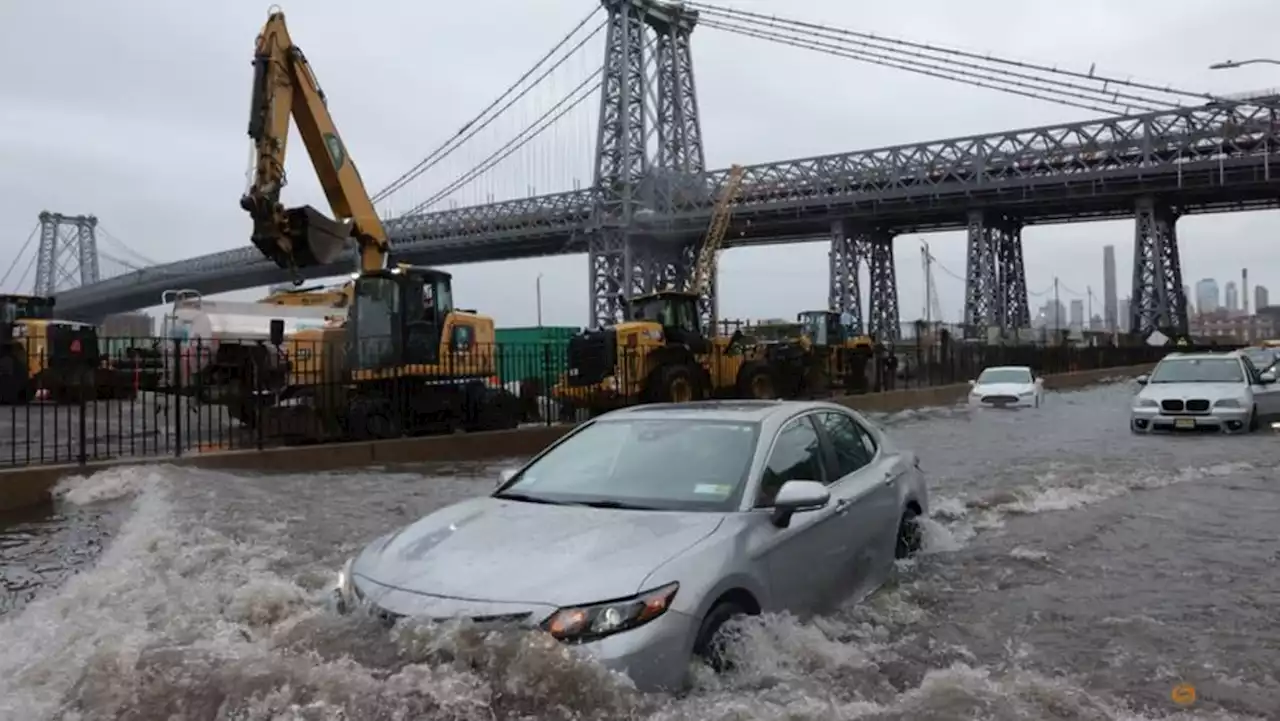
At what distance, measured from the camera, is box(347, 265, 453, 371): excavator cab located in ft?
55.9

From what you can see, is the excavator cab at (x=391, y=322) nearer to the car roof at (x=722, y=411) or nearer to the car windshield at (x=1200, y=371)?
the car roof at (x=722, y=411)

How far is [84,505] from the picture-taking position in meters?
10.5

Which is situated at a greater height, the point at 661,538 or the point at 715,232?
the point at 715,232

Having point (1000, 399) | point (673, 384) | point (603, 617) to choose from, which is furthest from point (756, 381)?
point (603, 617)

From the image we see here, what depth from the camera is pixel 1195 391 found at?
16922 mm

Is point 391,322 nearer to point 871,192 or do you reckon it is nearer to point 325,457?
point 325,457

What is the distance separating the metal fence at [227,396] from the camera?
14055 millimetres

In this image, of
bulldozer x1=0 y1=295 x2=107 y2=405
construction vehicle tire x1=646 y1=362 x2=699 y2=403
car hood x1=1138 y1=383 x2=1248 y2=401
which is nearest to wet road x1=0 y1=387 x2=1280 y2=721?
car hood x1=1138 y1=383 x2=1248 y2=401

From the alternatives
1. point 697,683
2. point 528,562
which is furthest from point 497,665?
point 697,683

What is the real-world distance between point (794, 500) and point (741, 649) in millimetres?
801

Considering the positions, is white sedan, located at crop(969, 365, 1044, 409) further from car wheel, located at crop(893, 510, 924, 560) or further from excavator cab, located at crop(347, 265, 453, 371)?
car wheel, located at crop(893, 510, 924, 560)

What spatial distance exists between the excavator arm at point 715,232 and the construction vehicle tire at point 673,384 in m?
44.5

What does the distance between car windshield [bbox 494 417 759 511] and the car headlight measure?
978 millimetres

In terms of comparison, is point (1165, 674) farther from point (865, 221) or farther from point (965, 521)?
point (865, 221)
